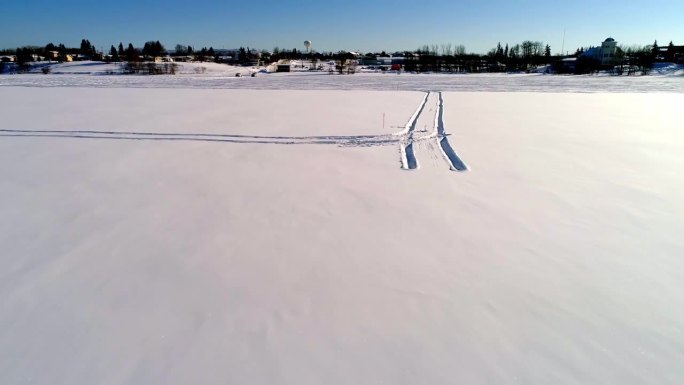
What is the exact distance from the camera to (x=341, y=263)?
4.47 m

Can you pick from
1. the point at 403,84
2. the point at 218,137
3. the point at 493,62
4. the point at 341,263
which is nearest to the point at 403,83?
the point at 403,84

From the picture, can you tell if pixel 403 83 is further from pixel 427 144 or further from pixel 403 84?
pixel 427 144

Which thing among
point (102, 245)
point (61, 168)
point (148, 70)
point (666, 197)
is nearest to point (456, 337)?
point (102, 245)

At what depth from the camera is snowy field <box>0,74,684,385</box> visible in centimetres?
306

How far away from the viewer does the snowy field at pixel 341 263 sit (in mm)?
3061

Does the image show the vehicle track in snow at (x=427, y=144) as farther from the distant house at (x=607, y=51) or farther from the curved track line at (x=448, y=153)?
the distant house at (x=607, y=51)

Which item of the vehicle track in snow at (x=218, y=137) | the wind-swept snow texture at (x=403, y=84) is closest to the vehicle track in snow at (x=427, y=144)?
the vehicle track in snow at (x=218, y=137)

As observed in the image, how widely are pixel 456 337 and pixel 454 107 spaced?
51.0 feet

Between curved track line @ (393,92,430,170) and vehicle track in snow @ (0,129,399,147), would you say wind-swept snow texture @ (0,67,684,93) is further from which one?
vehicle track in snow @ (0,129,399,147)

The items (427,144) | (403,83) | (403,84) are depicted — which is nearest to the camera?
(427,144)

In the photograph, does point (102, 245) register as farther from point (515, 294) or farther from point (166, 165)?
point (515, 294)

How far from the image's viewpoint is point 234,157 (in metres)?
8.95

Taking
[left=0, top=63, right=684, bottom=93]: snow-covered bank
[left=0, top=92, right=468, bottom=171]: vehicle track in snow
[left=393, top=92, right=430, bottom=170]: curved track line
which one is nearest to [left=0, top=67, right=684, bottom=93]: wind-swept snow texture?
[left=0, top=63, right=684, bottom=93]: snow-covered bank

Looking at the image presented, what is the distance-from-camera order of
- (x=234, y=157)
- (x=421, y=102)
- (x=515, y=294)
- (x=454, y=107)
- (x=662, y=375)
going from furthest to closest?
(x=421, y=102), (x=454, y=107), (x=234, y=157), (x=515, y=294), (x=662, y=375)
